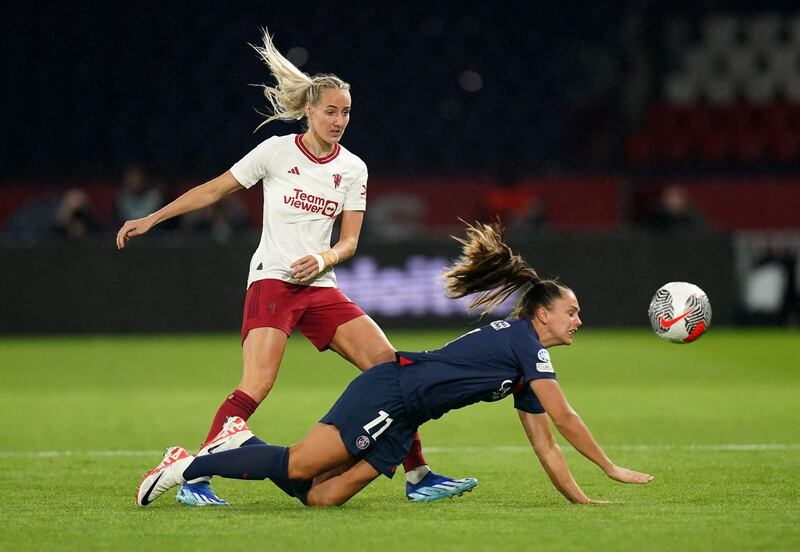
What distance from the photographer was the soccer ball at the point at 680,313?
687 cm

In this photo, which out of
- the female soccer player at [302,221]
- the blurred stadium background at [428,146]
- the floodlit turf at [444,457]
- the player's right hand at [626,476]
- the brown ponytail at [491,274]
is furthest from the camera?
the blurred stadium background at [428,146]

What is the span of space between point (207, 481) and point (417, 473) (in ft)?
3.40

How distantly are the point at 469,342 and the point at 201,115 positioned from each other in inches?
672

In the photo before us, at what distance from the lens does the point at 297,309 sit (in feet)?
22.0

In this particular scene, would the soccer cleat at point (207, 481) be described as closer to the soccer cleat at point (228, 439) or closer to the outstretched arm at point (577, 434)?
the soccer cleat at point (228, 439)

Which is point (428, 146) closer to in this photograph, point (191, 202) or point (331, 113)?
point (331, 113)

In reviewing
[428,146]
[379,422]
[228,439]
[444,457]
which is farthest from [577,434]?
[428,146]

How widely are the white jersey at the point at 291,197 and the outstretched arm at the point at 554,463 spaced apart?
1.46 metres

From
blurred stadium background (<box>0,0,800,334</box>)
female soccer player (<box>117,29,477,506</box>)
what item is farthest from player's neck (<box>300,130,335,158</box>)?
blurred stadium background (<box>0,0,800,334</box>)

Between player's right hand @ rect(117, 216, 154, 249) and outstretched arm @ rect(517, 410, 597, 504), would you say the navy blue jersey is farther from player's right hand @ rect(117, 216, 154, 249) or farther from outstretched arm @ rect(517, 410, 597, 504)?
player's right hand @ rect(117, 216, 154, 249)

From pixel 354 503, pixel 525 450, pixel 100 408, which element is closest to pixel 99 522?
pixel 354 503

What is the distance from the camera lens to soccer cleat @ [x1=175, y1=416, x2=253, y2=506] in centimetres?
612

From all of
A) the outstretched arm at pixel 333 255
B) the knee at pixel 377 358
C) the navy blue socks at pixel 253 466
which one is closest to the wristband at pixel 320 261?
the outstretched arm at pixel 333 255

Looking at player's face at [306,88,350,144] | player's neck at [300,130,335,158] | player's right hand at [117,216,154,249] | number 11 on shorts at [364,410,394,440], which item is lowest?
number 11 on shorts at [364,410,394,440]
